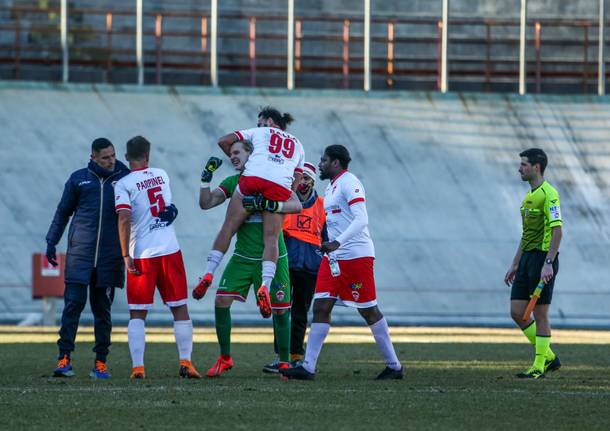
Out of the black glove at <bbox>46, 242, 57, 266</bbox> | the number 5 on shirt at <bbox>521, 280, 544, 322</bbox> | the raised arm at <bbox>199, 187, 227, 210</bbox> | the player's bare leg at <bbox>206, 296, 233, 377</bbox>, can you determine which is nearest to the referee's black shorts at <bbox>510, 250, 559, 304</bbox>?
the number 5 on shirt at <bbox>521, 280, 544, 322</bbox>

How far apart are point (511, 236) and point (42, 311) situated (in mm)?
8574

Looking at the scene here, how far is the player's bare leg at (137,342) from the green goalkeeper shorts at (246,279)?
2.08ft

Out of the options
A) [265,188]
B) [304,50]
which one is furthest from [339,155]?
[304,50]

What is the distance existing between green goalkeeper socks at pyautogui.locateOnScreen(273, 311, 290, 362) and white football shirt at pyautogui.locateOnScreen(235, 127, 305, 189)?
3.42ft

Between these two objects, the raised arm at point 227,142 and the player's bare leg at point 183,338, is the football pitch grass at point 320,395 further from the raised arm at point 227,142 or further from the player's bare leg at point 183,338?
the raised arm at point 227,142

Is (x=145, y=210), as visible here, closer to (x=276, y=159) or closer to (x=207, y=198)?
(x=207, y=198)

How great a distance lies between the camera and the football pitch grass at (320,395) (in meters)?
6.94

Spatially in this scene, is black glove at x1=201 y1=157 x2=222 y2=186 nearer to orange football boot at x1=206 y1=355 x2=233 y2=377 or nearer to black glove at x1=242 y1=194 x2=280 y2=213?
black glove at x1=242 y1=194 x2=280 y2=213

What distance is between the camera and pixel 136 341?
991cm

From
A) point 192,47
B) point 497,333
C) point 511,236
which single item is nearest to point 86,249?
point 497,333

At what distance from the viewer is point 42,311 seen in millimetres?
22328

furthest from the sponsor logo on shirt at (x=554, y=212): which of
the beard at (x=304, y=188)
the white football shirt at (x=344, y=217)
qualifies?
the beard at (x=304, y=188)

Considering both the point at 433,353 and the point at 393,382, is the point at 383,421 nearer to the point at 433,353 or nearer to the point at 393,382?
the point at 393,382

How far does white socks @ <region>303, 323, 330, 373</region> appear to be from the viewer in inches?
386
